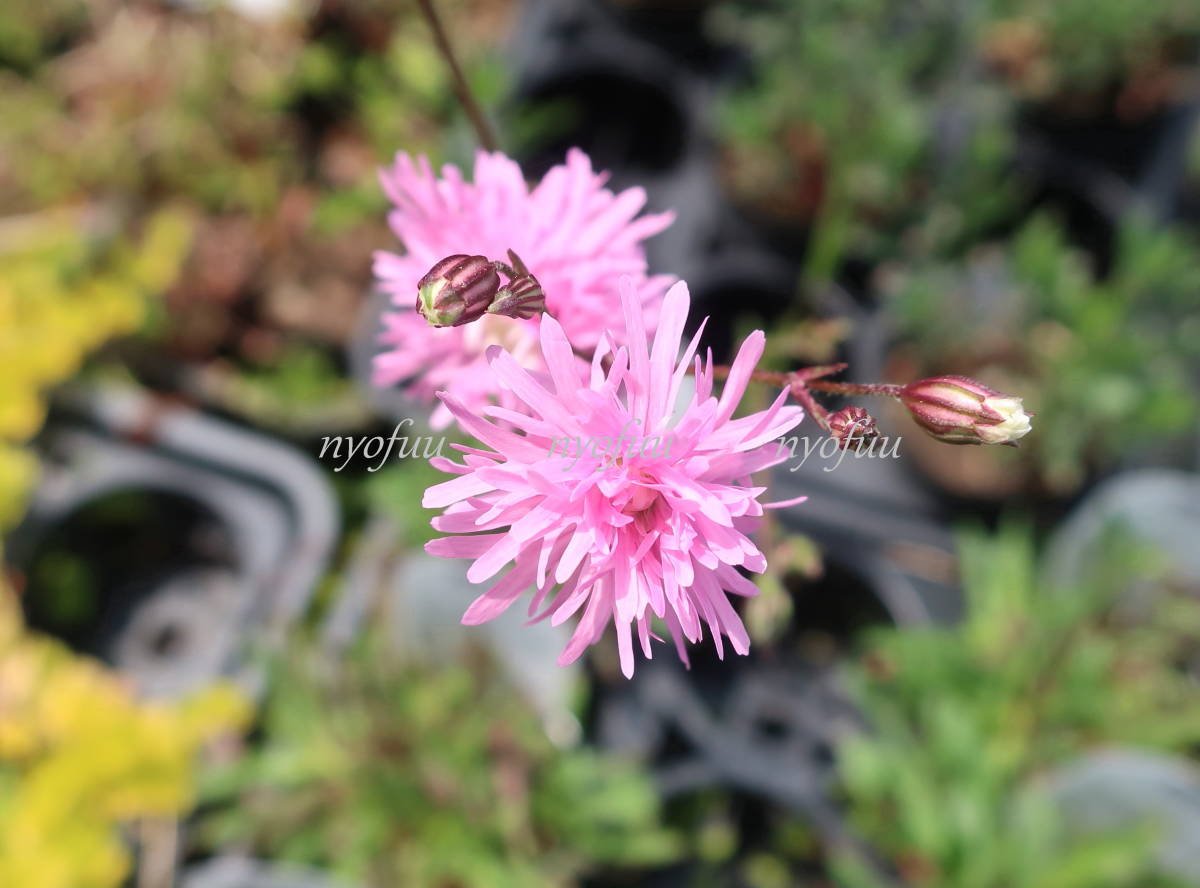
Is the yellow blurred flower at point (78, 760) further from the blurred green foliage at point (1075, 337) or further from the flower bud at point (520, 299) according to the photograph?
the blurred green foliage at point (1075, 337)

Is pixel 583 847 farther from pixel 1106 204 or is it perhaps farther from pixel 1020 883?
pixel 1106 204

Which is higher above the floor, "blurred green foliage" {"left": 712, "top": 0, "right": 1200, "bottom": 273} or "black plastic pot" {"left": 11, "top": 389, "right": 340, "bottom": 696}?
"blurred green foliage" {"left": 712, "top": 0, "right": 1200, "bottom": 273}

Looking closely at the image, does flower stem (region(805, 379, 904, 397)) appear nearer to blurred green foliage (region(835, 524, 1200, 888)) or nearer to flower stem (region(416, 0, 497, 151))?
flower stem (region(416, 0, 497, 151))

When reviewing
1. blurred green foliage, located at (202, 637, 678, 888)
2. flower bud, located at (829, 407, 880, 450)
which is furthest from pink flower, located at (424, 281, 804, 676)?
blurred green foliage, located at (202, 637, 678, 888)

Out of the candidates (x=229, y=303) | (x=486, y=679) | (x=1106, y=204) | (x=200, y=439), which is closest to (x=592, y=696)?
(x=486, y=679)

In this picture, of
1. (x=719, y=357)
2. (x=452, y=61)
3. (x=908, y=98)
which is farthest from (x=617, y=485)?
(x=908, y=98)
